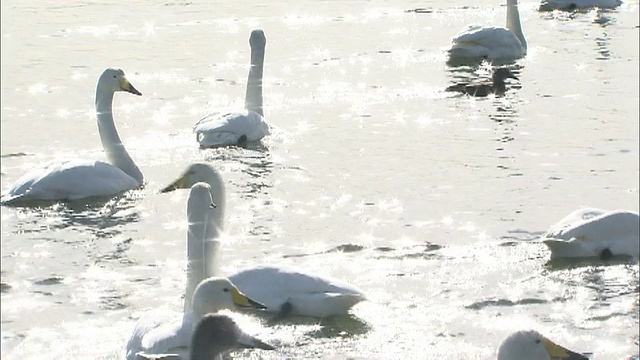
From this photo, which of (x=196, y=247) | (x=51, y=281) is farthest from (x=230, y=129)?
(x=196, y=247)

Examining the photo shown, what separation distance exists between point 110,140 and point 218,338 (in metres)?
7.18

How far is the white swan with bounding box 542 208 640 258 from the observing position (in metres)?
10.1

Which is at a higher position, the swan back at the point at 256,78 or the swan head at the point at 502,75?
the swan back at the point at 256,78

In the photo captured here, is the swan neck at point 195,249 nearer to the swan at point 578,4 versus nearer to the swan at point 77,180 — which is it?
the swan at point 77,180

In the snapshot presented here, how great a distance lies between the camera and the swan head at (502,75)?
61.1 feet

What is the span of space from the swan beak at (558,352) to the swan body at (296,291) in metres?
1.66

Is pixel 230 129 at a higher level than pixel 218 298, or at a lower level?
lower

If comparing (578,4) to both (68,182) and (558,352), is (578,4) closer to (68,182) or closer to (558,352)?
(68,182)

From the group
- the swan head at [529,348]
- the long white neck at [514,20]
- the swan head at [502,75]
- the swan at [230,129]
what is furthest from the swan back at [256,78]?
the swan head at [529,348]

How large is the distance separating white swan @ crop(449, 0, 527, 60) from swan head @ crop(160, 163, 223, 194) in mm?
10160

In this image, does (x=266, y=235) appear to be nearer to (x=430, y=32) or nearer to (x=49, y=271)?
(x=49, y=271)

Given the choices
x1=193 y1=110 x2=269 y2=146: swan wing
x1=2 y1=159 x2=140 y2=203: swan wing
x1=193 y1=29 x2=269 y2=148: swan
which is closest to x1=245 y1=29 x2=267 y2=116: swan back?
x1=193 y1=29 x2=269 y2=148: swan

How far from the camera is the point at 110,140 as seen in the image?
13.5m

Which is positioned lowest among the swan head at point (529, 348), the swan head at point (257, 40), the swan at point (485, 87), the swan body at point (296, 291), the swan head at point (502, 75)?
the swan head at point (502, 75)
